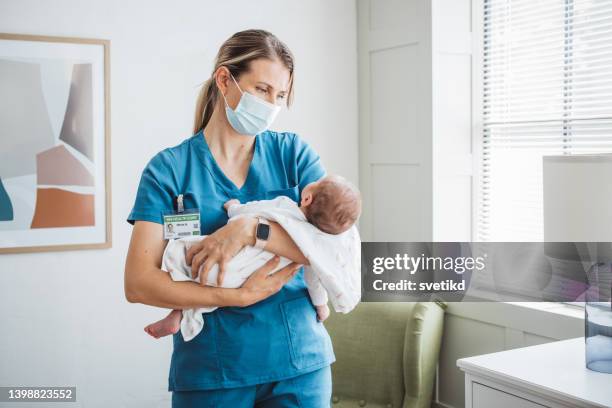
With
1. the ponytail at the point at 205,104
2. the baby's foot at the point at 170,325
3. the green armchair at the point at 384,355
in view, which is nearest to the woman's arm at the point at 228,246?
the baby's foot at the point at 170,325

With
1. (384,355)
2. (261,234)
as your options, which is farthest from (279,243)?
(384,355)

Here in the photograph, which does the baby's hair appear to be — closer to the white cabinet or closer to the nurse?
the nurse

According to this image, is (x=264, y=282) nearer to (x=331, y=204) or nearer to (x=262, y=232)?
(x=262, y=232)

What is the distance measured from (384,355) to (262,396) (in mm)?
1208

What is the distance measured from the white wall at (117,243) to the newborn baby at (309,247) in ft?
4.25

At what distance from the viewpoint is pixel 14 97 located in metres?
2.59

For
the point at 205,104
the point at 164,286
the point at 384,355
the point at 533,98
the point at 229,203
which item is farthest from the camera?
the point at 533,98

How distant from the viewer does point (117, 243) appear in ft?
9.12

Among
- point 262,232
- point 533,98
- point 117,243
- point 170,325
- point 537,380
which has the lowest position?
point 537,380

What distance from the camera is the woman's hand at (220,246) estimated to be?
4.78ft

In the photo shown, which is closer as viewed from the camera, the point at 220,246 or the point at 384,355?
the point at 220,246

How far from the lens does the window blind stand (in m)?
2.50

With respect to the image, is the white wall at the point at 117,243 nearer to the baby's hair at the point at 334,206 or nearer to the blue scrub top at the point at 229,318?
the blue scrub top at the point at 229,318

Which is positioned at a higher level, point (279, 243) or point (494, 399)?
point (279, 243)
